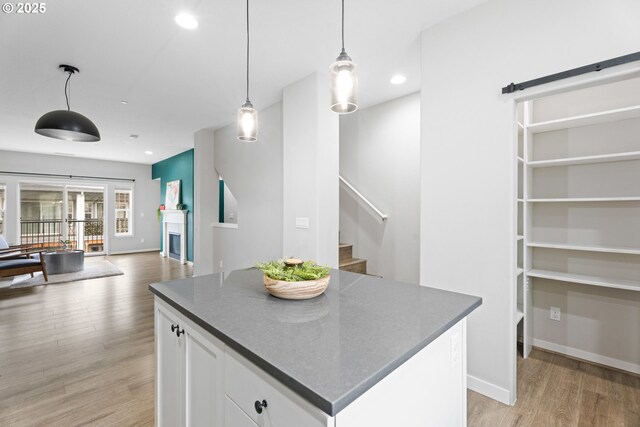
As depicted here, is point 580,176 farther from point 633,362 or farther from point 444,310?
point 444,310

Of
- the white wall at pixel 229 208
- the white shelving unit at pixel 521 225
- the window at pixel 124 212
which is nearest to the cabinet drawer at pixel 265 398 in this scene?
the white shelving unit at pixel 521 225

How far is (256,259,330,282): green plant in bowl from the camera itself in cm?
132

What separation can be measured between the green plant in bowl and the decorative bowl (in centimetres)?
3

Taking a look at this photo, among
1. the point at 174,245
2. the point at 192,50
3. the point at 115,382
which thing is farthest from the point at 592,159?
the point at 174,245

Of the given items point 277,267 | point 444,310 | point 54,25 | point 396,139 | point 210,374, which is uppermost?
point 54,25


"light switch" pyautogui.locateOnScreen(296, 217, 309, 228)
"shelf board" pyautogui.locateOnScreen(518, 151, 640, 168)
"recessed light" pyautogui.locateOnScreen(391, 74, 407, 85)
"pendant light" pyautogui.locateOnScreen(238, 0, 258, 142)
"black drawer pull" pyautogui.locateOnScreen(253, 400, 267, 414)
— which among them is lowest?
"black drawer pull" pyautogui.locateOnScreen(253, 400, 267, 414)

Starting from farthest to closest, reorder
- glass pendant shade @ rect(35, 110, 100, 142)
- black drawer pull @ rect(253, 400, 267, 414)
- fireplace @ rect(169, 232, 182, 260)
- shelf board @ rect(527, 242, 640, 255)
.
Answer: fireplace @ rect(169, 232, 182, 260)
glass pendant shade @ rect(35, 110, 100, 142)
shelf board @ rect(527, 242, 640, 255)
black drawer pull @ rect(253, 400, 267, 414)

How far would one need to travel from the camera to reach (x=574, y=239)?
2.55 meters

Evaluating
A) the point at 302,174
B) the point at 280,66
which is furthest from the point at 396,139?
the point at 280,66

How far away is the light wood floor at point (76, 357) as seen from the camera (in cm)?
192

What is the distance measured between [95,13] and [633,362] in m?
4.83

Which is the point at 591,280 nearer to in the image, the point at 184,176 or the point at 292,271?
the point at 292,271

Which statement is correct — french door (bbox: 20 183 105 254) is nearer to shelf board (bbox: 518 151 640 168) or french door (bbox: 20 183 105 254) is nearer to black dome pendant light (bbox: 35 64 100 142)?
black dome pendant light (bbox: 35 64 100 142)

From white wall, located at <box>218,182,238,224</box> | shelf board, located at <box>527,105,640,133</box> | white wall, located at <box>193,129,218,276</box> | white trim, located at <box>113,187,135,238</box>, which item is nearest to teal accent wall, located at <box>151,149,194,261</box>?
white wall, located at <box>218,182,238,224</box>
